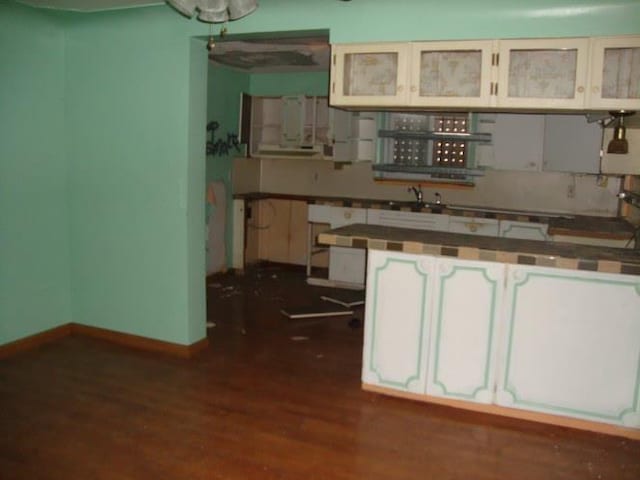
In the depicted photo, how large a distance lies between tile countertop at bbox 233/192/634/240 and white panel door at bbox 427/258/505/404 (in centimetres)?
154

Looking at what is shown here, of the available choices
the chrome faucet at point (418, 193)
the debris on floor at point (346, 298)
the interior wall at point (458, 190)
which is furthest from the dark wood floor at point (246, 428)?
the interior wall at point (458, 190)

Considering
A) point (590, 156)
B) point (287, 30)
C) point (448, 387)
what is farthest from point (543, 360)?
point (590, 156)

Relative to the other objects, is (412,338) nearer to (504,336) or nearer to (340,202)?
(504,336)

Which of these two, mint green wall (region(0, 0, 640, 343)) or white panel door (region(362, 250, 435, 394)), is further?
mint green wall (region(0, 0, 640, 343))

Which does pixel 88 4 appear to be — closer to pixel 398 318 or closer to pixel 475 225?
pixel 398 318

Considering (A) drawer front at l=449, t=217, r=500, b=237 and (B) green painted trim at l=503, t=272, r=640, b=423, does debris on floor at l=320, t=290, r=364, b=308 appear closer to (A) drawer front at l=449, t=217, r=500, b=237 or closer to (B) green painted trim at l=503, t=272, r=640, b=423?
(A) drawer front at l=449, t=217, r=500, b=237

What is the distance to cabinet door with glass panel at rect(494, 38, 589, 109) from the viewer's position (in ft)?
9.76

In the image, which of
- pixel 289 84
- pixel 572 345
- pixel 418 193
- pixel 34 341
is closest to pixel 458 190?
pixel 418 193

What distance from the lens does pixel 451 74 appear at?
126 inches

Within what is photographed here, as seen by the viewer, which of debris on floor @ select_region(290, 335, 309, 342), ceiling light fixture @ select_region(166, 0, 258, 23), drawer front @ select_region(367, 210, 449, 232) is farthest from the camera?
drawer front @ select_region(367, 210, 449, 232)

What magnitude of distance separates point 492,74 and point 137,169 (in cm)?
237

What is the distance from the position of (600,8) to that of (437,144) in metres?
2.98

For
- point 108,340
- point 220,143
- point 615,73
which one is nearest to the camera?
point 615,73

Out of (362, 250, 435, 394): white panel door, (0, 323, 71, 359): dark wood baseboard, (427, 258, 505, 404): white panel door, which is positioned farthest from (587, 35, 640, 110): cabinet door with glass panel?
(0, 323, 71, 359): dark wood baseboard
